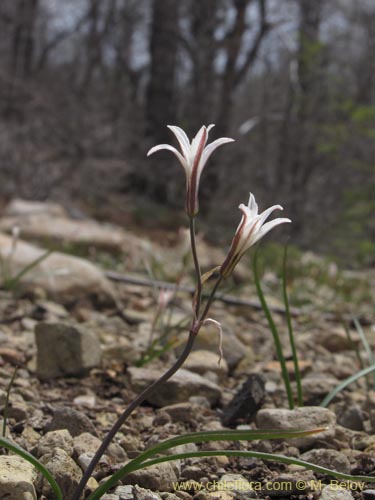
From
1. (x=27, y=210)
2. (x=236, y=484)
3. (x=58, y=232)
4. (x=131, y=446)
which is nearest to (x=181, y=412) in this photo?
(x=131, y=446)

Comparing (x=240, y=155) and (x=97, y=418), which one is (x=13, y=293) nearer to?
(x=97, y=418)

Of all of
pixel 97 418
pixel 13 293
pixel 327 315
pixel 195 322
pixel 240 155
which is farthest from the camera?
pixel 240 155

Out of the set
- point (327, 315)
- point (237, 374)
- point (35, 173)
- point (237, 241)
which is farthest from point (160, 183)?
point (237, 241)

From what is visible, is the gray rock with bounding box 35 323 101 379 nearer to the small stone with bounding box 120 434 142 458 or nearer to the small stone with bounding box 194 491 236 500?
the small stone with bounding box 120 434 142 458

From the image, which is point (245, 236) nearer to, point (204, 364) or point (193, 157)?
point (193, 157)

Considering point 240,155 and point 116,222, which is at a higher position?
point 240,155

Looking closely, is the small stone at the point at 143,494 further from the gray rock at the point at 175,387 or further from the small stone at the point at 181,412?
the gray rock at the point at 175,387

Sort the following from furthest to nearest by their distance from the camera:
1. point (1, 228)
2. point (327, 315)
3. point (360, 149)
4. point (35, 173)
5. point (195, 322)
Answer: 1. point (360, 149)
2. point (35, 173)
3. point (1, 228)
4. point (327, 315)
5. point (195, 322)
